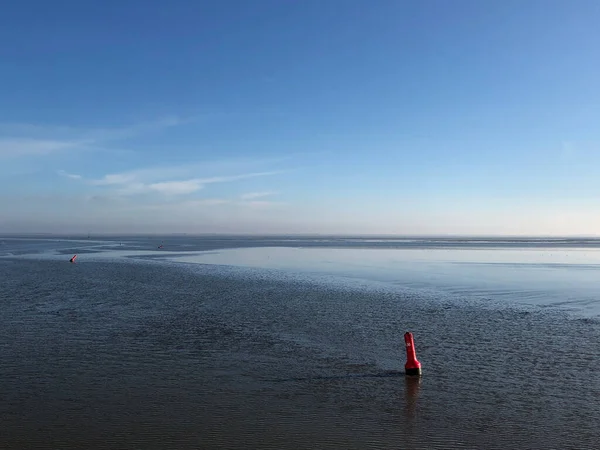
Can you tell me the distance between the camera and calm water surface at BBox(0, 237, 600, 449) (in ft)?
26.5

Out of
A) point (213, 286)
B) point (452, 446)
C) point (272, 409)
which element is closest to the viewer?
point (452, 446)

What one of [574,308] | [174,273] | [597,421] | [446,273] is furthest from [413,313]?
[174,273]

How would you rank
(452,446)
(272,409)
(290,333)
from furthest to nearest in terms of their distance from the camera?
(290,333)
(272,409)
(452,446)

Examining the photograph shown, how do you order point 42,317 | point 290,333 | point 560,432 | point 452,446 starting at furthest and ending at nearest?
1. point 42,317
2. point 290,333
3. point 560,432
4. point 452,446

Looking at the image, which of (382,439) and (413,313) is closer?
(382,439)

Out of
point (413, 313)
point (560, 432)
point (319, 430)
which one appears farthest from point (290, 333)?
point (560, 432)

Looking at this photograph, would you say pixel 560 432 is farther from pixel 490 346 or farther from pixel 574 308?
pixel 574 308

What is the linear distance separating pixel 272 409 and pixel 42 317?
41.7 ft

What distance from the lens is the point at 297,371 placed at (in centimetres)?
1166

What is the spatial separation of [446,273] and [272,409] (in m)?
28.5

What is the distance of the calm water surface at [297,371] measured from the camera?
809 centimetres

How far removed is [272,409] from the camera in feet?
29.9

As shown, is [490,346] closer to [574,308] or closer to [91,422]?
[574,308]

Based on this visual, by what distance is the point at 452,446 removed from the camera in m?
7.65
